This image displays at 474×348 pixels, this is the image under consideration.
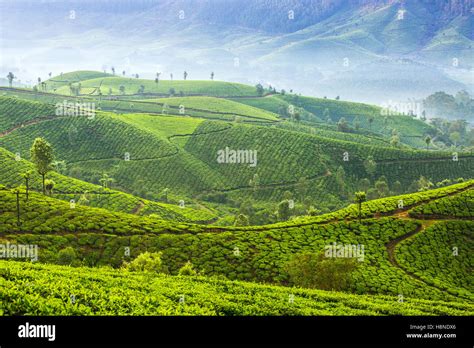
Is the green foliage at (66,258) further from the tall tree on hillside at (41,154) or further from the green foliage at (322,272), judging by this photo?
the tall tree on hillside at (41,154)

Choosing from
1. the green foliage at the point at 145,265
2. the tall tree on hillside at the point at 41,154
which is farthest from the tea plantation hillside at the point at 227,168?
the green foliage at the point at 145,265

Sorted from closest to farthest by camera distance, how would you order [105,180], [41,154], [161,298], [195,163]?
1. [161,298]
2. [41,154]
3. [105,180]
4. [195,163]

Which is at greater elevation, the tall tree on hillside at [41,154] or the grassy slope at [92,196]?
the tall tree on hillside at [41,154]

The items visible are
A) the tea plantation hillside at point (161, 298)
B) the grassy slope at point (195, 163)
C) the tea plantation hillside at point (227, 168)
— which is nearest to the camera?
the tea plantation hillside at point (161, 298)

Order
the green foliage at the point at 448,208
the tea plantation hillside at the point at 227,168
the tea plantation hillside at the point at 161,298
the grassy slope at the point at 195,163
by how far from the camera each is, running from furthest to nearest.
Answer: the grassy slope at the point at 195,163, the tea plantation hillside at the point at 227,168, the green foliage at the point at 448,208, the tea plantation hillside at the point at 161,298

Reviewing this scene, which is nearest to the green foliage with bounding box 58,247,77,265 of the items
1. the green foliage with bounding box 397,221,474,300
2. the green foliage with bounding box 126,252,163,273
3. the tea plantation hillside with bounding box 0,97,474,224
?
the green foliage with bounding box 126,252,163,273

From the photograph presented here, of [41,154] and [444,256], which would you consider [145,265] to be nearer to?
[41,154]

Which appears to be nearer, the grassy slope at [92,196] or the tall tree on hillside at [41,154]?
the tall tree on hillside at [41,154]

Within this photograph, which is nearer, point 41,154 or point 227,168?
point 41,154
